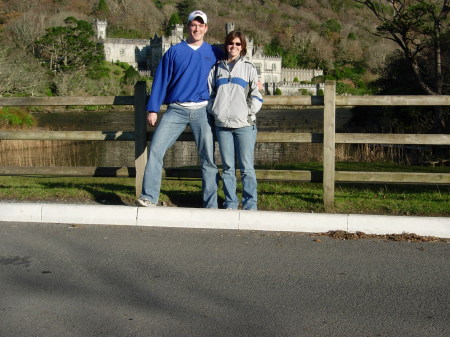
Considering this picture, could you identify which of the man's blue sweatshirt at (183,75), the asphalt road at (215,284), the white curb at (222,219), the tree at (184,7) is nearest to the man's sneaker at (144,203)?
the white curb at (222,219)

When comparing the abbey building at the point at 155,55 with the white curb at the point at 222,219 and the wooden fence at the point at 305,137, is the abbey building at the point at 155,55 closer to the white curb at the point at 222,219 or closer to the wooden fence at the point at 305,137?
the wooden fence at the point at 305,137

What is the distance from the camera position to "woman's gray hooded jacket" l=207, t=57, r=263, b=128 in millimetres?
5906

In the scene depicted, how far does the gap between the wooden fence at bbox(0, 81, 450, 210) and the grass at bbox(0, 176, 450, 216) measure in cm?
25

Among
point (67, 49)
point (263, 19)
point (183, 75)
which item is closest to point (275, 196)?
point (183, 75)

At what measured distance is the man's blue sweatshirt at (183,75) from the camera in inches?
238

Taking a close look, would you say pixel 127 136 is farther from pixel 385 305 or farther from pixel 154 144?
pixel 385 305

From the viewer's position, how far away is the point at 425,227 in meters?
5.48

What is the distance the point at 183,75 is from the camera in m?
6.04

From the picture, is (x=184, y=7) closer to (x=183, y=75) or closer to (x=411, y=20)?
(x=411, y=20)

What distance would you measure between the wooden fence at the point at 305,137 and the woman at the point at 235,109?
60 cm

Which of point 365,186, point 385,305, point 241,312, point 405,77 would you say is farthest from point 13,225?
point 405,77

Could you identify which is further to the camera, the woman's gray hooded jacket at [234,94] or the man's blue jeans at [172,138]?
the man's blue jeans at [172,138]

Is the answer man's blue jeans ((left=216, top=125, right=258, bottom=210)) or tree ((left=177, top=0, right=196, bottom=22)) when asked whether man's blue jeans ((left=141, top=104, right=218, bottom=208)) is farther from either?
tree ((left=177, top=0, right=196, bottom=22))

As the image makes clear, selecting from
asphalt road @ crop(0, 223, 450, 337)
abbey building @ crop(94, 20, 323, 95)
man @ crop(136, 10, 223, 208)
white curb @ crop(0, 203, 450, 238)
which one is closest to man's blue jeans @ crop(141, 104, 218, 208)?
man @ crop(136, 10, 223, 208)
